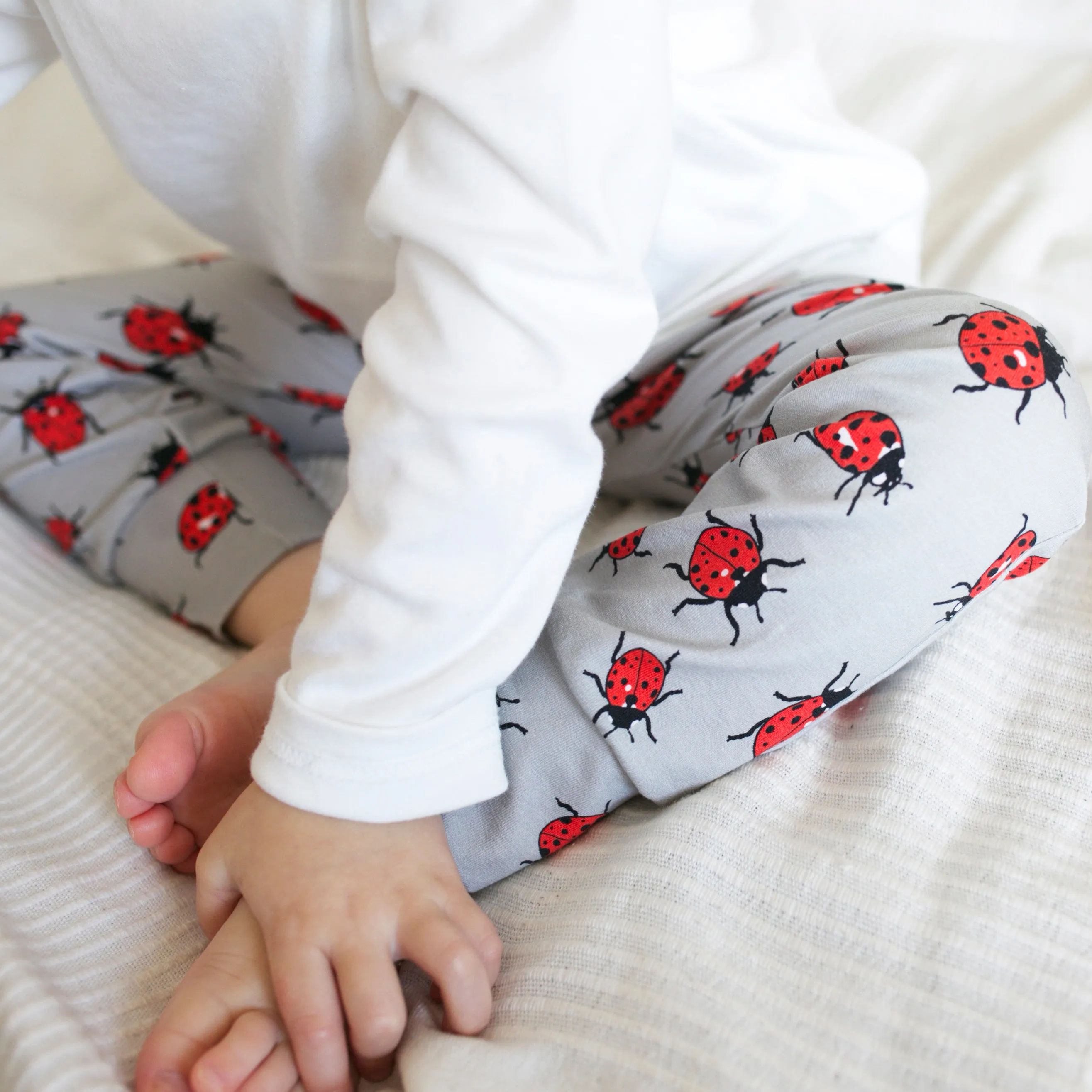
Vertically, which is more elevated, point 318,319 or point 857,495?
point 857,495

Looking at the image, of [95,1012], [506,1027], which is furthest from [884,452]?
[95,1012]

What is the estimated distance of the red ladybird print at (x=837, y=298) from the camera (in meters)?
0.60

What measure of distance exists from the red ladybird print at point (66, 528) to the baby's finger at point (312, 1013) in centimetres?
40

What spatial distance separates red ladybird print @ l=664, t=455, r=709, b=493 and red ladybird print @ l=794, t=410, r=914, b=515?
15 cm

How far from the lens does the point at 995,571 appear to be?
479 mm

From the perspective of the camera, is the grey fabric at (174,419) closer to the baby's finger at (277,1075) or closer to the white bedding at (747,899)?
the white bedding at (747,899)

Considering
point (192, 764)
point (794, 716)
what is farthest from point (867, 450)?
point (192, 764)

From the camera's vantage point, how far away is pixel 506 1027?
0.40 m

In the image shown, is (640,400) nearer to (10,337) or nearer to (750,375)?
(750,375)

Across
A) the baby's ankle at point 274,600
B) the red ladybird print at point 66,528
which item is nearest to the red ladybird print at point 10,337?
the red ladybird print at point 66,528

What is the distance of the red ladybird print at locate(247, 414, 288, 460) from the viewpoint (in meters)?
0.76

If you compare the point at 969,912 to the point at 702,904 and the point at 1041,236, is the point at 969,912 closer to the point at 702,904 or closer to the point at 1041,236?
the point at 702,904

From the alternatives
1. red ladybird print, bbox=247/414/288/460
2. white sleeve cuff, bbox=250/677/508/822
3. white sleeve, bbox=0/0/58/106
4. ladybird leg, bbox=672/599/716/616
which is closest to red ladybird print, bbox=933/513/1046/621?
ladybird leg, bbox=672/599/716/616

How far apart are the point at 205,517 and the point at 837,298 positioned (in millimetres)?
419
